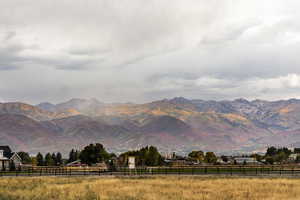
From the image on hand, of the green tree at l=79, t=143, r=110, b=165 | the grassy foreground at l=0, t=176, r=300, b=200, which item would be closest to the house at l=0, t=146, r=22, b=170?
the green tree at l=79, t=143, r=110, b=165

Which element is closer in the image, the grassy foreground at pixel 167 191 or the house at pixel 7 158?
the grassy foreground at pixel 167 191

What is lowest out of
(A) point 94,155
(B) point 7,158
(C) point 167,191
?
(C) point 167,191

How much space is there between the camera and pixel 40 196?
46094 millimetres

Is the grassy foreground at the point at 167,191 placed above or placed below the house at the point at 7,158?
below

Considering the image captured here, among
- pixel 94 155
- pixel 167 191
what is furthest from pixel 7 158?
pixel 167 191

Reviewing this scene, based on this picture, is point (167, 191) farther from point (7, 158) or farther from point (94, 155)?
point (94, 155)

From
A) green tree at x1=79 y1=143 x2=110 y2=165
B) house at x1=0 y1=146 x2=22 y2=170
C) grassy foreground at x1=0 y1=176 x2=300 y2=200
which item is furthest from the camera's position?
green tree at x1=79 y1=143 x2=110 y2=165

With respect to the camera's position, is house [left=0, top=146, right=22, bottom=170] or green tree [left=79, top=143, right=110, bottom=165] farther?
green tree [left=79, top=143, right=110, bottom=165]

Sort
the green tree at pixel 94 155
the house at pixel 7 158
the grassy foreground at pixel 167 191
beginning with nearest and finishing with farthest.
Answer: the grassy foreground at pixel 167 191 → the house at pixel 7 158 → the green tree at pixel 94 155

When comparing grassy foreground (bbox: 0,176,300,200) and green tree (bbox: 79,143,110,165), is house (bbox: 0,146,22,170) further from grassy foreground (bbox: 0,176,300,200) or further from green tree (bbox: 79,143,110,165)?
grassy foreground (bbox: 0,176,300,200)

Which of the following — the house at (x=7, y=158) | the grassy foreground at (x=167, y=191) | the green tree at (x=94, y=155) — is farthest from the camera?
the green tree at (x=94, y=155)

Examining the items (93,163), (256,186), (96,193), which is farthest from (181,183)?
(93,163)

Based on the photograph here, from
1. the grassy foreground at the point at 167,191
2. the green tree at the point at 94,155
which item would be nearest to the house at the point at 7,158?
the green tree at the point at 94,155

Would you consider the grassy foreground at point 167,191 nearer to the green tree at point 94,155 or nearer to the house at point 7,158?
the house at point 7,158
